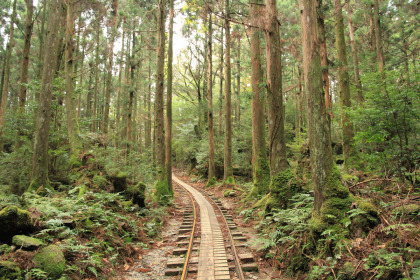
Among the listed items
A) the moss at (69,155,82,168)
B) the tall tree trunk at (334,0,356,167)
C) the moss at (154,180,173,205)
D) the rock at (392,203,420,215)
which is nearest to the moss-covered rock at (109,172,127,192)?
the moss at (69,155,82,168)

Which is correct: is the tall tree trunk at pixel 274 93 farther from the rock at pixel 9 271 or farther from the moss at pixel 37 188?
the moss at pixel 37 188

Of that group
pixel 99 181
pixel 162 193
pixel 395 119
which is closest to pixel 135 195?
pixel 99 181

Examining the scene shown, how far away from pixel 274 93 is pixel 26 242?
8.46 meters

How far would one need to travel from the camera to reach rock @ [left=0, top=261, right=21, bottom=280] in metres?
3.30

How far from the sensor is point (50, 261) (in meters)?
3.78

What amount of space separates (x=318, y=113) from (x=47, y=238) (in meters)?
6.18

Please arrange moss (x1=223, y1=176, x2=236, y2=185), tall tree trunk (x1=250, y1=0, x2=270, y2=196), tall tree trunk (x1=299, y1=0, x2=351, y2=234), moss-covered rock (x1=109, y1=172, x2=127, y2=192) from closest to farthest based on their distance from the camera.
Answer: tall tree trunk (x1=299, y1=0, x2=351, y2=234)
moss-covered rock (x1=109, y1=172, x2=127, y2=192)
tall tree trunk (x1=250, y1=0, x2=270, y2=196)
moss (x1=223, y1=176, x2=236, y2=185)

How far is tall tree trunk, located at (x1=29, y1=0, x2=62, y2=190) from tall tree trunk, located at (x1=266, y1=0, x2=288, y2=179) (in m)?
7.82

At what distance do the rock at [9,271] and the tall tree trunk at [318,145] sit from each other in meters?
5.18

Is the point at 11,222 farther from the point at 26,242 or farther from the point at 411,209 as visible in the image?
the point at 411,209

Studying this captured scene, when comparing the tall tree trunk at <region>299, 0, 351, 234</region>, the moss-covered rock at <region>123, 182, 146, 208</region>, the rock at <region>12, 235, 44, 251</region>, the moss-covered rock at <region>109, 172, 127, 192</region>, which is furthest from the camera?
the moss-covered rock at <region>123, 182, 146, 208</region>

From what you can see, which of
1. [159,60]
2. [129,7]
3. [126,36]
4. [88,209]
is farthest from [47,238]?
[126,36]

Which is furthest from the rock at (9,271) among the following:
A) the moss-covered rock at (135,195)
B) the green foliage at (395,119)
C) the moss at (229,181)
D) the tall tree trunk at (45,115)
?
the moss at (229,181)

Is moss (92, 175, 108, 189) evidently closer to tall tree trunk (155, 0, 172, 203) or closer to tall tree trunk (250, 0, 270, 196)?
tall tree trunk (155, 0, 172, 203)
